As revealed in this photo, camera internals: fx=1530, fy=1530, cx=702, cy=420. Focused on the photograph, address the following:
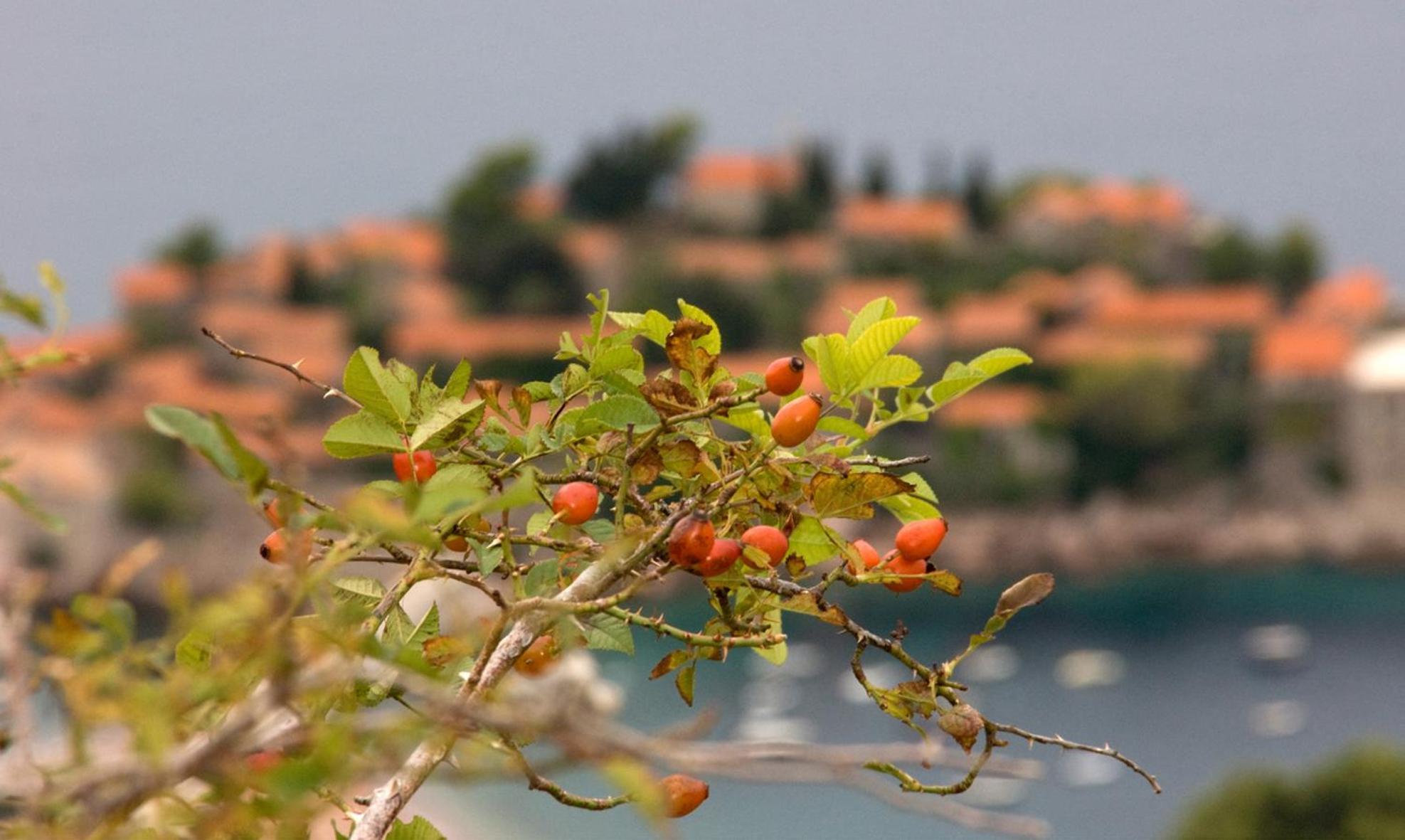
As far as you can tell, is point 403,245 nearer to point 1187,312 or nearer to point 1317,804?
point 1187,312

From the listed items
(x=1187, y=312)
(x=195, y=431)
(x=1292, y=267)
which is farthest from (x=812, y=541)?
(x=1292, y=267)

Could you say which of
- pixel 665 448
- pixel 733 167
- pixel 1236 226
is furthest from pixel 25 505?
pixel 1236 226

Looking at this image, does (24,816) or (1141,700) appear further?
A: (1141,700)

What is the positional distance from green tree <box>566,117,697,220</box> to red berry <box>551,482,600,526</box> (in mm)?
33857

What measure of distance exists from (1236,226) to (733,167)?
11970mm

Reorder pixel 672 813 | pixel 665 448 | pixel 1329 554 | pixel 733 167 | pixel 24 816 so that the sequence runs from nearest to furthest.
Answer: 1. pixel 24 816
2. pixel 672 813
3. pixel 665 448
4. pixel 1329 554
5. pixel 733 167

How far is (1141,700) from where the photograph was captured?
85.3 ft

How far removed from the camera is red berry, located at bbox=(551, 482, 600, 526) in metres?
0.90

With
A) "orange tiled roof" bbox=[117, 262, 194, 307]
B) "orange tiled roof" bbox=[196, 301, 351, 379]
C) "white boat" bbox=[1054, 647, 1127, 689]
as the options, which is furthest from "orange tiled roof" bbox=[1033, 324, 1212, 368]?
"orange tiled roof" bbox=[117, 262, 194, 307]

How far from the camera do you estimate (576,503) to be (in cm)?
90

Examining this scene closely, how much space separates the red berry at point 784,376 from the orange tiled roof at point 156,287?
33400 mm

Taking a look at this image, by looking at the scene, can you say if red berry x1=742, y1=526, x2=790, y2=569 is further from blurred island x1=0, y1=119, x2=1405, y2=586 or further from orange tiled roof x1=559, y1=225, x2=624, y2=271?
orange tiled roof x1=559, y1=225, x2=624, y2=271

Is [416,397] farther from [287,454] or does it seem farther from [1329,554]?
[1329,554]

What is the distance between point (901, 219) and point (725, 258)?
4498mm
